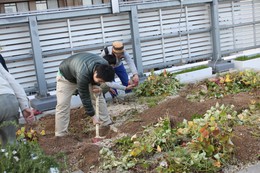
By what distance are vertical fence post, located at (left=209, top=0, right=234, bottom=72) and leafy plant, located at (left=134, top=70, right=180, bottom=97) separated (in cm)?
256

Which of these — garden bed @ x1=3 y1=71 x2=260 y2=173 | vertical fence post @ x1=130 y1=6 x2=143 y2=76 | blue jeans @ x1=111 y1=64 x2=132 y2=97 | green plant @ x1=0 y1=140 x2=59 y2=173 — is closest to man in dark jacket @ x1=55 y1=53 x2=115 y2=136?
garden bed @ x1=3 y1=71 x2=260 y2=173

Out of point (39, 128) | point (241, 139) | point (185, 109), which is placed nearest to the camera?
point (241, 139)

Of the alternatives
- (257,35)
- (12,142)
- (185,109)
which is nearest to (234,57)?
(257,35)

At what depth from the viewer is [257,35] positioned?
A: 1281 centimetres

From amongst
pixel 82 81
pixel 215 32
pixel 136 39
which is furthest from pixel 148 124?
pixel 215 32

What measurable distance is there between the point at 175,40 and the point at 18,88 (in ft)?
23.7

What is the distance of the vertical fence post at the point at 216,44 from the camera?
11484 millimetres

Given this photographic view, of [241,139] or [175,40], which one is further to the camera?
[175,40]

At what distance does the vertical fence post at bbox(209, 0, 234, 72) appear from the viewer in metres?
11.5

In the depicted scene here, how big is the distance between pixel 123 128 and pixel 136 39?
4.20m

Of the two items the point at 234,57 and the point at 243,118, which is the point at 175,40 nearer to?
the point at 234,57

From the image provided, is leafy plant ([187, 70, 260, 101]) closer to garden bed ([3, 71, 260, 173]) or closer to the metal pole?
garden bed ([3, 71, 260, 173])

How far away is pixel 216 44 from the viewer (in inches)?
460

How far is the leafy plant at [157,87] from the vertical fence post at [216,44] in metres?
2.56
